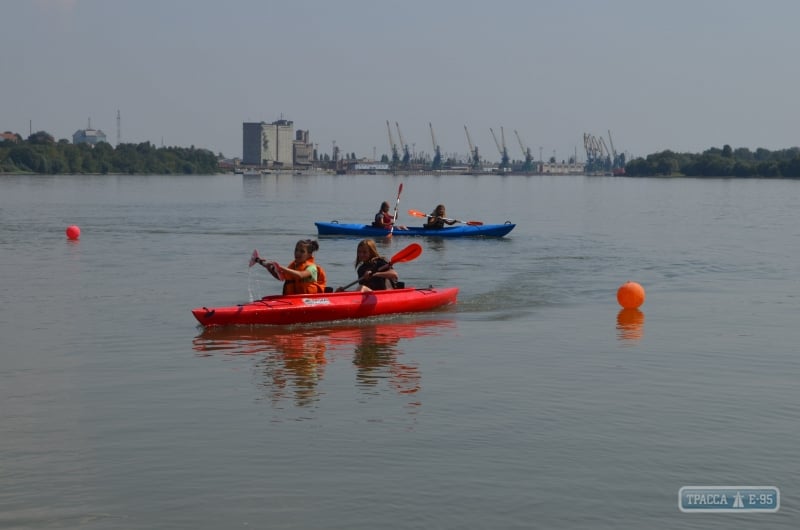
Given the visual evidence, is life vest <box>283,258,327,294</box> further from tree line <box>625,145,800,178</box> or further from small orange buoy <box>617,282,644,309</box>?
tree line <box>625,145,800,178</box>

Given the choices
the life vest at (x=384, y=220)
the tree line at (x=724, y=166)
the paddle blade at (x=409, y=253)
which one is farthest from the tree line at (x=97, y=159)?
the paddle blade at (x=409, y=253)

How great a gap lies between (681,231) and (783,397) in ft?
96.9

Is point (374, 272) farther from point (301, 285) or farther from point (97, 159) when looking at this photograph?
point (97, 159)

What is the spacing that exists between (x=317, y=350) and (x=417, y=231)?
701 inches

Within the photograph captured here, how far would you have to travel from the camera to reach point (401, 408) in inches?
396

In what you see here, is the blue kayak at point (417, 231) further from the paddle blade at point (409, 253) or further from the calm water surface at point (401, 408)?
the paddle blade at point (409, 253)

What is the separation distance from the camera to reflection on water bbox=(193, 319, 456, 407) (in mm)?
11133

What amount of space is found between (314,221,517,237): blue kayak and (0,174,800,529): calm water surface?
9.39 meters

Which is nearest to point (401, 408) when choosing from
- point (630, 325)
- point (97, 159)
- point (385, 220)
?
point (630, 325)

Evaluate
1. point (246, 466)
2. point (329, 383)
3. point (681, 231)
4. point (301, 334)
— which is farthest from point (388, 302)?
point (681, 231)

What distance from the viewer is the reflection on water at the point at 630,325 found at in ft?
47.0

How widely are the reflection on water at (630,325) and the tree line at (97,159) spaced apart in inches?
5682

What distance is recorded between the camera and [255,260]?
46.4ft

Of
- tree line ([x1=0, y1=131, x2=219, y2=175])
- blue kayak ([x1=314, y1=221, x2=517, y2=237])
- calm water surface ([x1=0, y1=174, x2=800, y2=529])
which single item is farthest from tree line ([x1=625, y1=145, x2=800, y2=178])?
calm water surface ([x1=0, y1=174, x2=800, y2=529])
